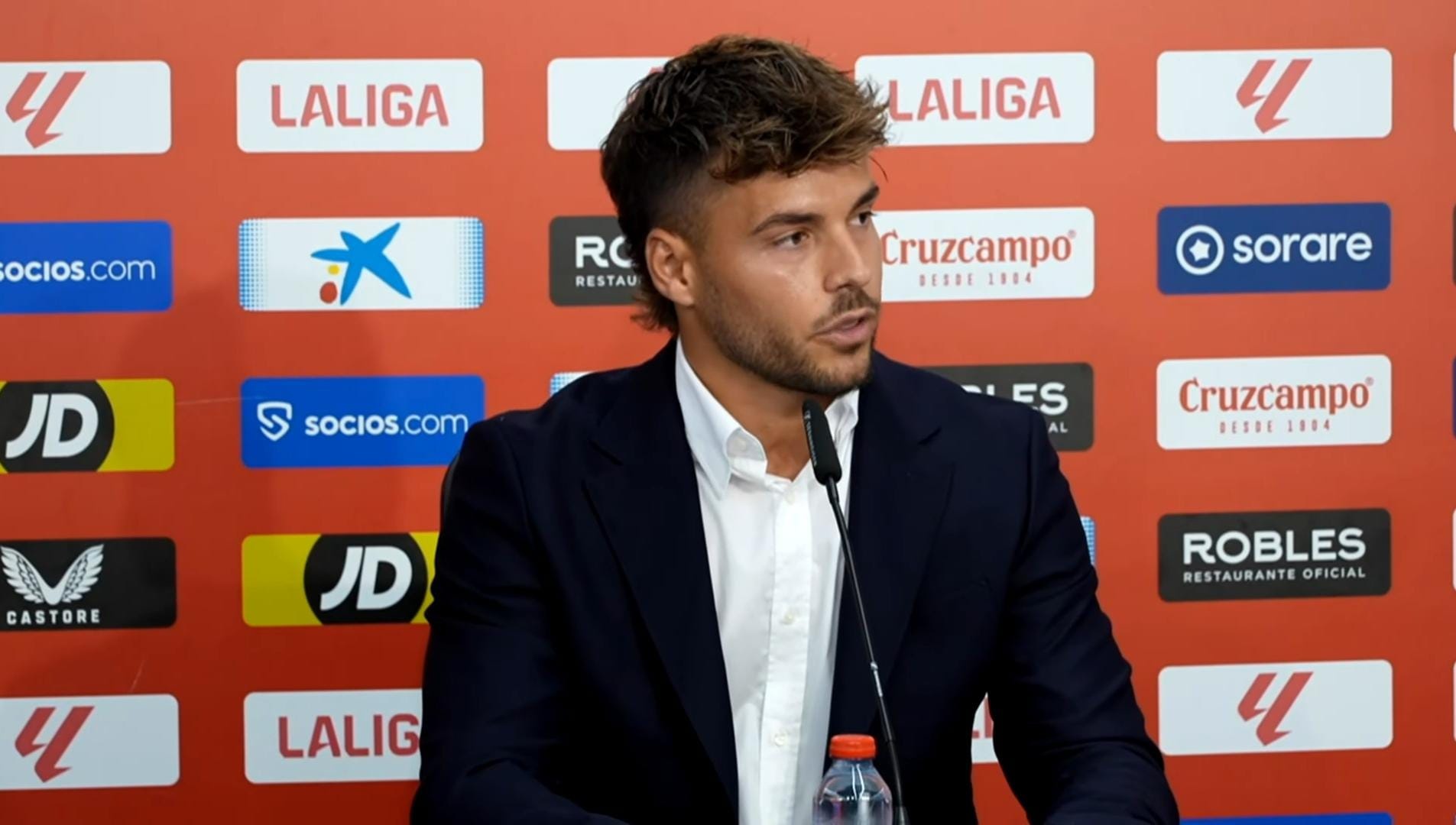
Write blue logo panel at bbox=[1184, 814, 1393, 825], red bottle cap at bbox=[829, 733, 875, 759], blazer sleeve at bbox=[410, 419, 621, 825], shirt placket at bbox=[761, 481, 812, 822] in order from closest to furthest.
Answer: red bottle cap at bbox=[829, 733, 875, 759] → blazer sleeve at bbox=[410, 419, 621, 825] → shirt placket at bbox=[761, 481, 812, 822] → blue logo panel at bbox=[1184, 814, 1393, 825]

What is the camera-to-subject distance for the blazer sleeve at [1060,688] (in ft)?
5.31

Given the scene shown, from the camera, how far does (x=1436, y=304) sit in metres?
2.73

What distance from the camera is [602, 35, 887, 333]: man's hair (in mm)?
1782

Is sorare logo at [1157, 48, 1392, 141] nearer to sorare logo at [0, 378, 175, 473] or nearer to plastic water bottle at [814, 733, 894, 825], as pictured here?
plastic water bottle at [814, 733, 894, 825]

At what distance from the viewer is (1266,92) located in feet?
8.80

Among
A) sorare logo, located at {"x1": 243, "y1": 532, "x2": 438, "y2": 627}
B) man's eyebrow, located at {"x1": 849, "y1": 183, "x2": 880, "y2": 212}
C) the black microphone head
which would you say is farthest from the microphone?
A: sorare logo, located at {"x1": 243, "y1": 532, "x2": 438, "y2": 627}

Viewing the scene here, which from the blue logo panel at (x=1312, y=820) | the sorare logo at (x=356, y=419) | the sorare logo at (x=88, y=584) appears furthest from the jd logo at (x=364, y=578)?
the blue logo panel at (x=1312, y=820)

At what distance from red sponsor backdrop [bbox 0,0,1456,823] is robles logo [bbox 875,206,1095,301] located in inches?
1.0

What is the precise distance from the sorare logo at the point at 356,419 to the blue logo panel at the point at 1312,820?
4.71 feet

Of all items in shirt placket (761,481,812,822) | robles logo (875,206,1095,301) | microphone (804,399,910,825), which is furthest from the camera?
robles logo (875,206,1095,301)

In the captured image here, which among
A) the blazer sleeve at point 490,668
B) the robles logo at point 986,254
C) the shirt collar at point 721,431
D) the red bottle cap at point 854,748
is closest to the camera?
the red bottle cap at point 854,748

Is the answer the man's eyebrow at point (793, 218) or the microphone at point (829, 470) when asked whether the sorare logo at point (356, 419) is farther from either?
the microphone at point (829, 470)

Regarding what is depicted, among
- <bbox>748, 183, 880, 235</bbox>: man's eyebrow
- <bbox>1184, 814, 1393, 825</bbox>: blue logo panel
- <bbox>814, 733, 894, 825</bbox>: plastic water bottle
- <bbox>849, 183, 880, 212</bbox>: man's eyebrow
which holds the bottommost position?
<bbox>1184, 814, 1393, 825</bbox>: blue logo panel

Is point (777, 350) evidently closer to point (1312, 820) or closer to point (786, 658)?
point (786, 658)
